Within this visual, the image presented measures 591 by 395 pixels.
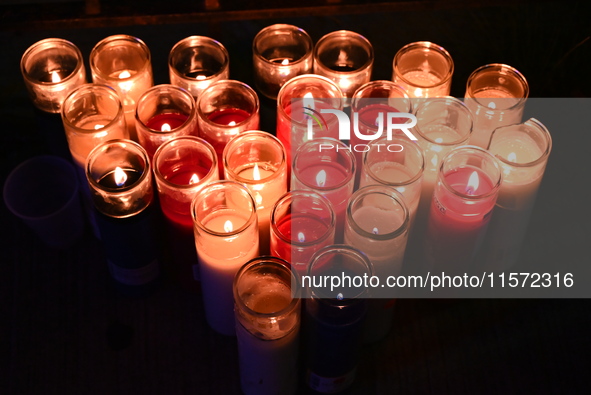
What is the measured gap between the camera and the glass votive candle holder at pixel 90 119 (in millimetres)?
1078

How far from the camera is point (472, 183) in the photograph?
1.07 m

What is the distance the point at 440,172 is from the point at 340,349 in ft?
0.99

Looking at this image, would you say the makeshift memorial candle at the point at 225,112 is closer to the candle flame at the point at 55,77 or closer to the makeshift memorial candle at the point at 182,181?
the makeshift memorial candle at the point at 182,181

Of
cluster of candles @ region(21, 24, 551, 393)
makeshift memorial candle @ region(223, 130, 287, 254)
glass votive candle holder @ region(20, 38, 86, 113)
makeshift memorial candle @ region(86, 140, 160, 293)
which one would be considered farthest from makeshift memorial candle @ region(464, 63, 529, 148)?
glass votive candle holder @ region(20, 38, 86, 113)

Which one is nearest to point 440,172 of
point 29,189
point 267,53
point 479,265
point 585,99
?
point 479,265

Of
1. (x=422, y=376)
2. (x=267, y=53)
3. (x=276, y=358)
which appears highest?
(x=267, y=53)

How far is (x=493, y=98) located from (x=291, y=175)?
374mm

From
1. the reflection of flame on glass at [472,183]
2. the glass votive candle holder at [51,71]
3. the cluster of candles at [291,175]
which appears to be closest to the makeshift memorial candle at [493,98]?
the cluster of candles at [291,175]

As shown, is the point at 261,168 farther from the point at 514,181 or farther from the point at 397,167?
the point at 514,181

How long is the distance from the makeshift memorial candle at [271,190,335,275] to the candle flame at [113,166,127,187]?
9.7 inches

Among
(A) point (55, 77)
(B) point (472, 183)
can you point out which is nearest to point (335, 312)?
(B) point (472, 183)

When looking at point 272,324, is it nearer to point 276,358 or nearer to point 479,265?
point 276,358

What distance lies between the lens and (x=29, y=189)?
1266 millimetres

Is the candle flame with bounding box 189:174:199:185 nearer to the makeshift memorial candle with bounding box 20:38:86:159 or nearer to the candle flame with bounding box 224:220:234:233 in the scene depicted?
the candle flame with bounding box 224:220:234:233
